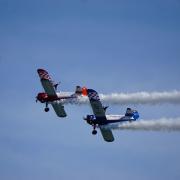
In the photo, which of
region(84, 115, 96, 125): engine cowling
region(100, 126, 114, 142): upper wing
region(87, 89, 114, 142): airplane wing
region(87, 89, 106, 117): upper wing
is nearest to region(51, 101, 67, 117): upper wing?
region(100, 126, 114, 142): upper wing

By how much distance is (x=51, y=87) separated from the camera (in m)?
73.9

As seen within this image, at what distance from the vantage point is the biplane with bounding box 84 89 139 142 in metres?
68.4

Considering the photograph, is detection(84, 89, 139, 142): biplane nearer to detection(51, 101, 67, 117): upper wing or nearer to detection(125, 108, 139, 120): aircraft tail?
detection(125, 108, 139, 120): aircraft tail

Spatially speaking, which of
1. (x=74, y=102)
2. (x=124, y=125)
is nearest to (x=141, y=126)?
(x=124, y=125)

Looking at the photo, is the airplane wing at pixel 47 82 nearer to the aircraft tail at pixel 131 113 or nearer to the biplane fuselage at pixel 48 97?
the biplane fuselage at pixel 48 97

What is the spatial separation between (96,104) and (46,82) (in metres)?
7.50

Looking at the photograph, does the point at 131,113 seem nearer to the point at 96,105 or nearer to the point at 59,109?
the point at 96,105

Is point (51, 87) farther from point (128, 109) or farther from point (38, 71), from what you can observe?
point (128, 109)

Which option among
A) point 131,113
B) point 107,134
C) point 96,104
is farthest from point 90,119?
point 131,113

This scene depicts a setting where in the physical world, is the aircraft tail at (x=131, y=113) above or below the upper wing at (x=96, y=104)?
above

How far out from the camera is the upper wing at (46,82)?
241 ft

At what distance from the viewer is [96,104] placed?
2709 inches

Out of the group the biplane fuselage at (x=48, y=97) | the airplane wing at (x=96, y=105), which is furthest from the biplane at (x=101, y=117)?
the biplane fuselage at (x=48, y=97)

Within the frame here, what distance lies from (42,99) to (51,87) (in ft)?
5.36
